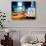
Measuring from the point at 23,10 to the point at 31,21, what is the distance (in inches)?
18.6

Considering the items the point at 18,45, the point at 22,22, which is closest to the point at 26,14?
the point at 22,22

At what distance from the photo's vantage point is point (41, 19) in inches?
211

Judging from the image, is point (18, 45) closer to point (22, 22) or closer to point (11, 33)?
point (11, 33)

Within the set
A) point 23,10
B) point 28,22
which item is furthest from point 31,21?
point 23,10

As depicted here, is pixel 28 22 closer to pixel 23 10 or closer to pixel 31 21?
pixel 31 21

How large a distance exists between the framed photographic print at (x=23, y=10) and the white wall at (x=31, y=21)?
0.12 metres

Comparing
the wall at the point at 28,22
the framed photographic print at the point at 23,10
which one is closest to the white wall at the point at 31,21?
the wall at the point at 28,22

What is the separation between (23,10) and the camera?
5.36 meters

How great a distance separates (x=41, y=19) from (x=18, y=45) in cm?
121

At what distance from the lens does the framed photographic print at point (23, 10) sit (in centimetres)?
532

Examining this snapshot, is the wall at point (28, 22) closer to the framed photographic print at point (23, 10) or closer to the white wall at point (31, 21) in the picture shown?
the white wall at point (31, 21)

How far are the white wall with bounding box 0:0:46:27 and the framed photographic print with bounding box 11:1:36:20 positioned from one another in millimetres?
119

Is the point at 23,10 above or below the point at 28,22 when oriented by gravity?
above

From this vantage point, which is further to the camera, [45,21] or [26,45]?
[45,21]
